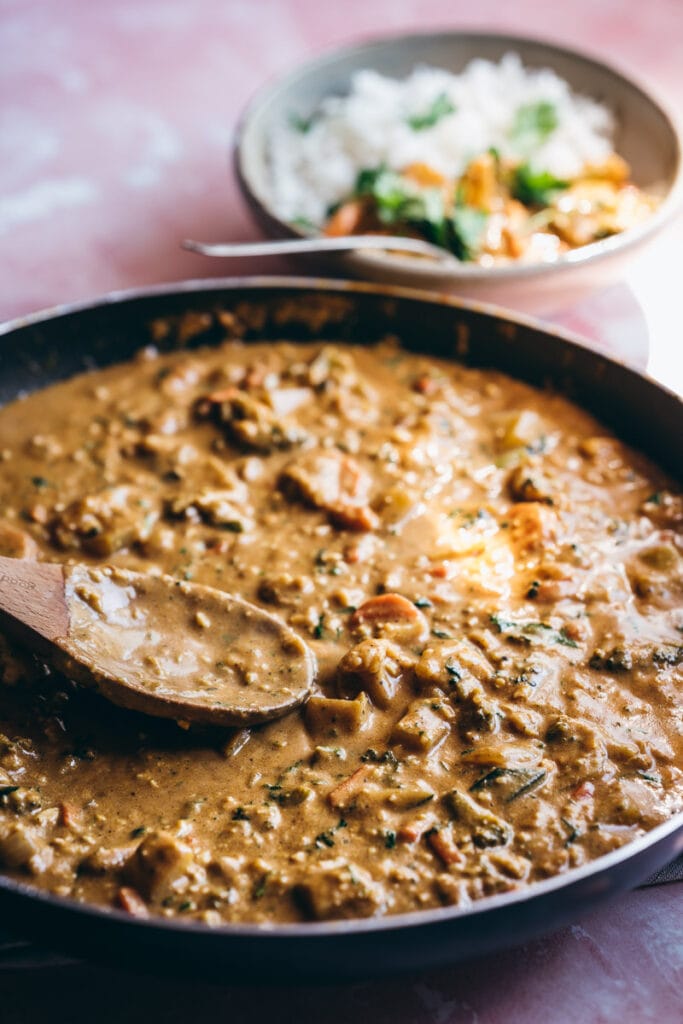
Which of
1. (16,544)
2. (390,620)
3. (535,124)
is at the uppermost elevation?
(535,124)

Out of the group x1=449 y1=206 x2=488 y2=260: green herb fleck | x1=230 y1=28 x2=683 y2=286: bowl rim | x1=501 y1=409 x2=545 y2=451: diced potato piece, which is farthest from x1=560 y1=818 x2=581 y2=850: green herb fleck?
x1=449 y1=206 x2=488 y2=260: green herb fleck

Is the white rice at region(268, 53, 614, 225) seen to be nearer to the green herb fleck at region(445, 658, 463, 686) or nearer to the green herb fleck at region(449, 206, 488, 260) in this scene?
the green herb fleck at region(449, 206, 488, 260)

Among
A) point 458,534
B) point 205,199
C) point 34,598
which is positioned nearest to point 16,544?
point 34,598

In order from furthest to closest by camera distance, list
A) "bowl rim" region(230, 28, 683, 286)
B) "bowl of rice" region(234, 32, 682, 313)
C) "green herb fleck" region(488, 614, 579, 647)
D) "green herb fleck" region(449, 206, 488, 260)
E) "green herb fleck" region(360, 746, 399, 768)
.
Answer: "green herb fleck" region(449, 206, 488, 260) → "bowl of rice" region(234, 32, 682, 313) → "bowl rim" region(230, 28, 683, 286) → "green herb fleck" region(488, 614, 579, 647) → "green herb fleck" region(360, 746, 399, 768)

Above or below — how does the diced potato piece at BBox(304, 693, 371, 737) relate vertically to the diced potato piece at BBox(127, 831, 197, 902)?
above

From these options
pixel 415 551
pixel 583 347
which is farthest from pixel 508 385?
pixel 415 551

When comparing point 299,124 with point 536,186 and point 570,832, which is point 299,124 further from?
point 570,832

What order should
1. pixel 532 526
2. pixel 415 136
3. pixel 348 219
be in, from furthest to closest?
pixel 415 136
pixel 348 219
pixel 532 526

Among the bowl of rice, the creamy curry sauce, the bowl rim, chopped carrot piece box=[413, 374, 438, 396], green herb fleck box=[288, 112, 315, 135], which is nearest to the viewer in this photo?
the creamy curry sauce
